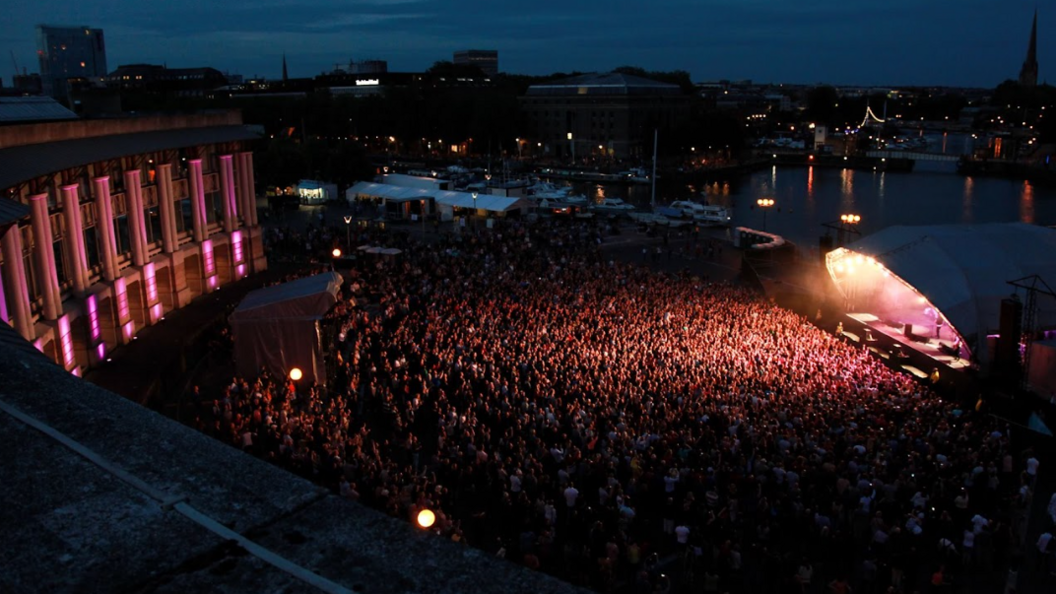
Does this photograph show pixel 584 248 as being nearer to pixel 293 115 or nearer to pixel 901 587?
pixel 901 587

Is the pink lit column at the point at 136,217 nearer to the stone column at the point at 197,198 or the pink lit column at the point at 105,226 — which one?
the pink lit column at the point at 105,226

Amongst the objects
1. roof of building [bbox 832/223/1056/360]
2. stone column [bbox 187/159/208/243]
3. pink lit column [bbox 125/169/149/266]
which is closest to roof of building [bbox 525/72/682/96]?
roof of building [bbox 832/223/1056/360]

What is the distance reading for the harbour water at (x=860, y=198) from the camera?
6212cm

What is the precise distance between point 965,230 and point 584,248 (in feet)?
48.3

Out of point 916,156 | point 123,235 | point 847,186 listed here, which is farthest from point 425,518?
point 916,156

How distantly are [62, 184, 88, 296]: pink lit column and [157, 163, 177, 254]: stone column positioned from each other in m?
Answer: 4.50

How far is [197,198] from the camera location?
26.0 m

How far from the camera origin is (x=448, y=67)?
16000 cm

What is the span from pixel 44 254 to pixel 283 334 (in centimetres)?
502

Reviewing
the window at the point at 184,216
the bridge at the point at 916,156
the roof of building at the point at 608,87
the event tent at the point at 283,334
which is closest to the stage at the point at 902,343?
the event tent at the point at 283,334

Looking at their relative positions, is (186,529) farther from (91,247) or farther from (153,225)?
(153,225)

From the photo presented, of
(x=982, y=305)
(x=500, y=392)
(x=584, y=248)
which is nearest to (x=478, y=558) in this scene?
(x=500, y=392)

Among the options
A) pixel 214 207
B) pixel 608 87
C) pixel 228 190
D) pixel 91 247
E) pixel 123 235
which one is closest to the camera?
pixel 91 247

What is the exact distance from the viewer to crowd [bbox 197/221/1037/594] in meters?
11.0
